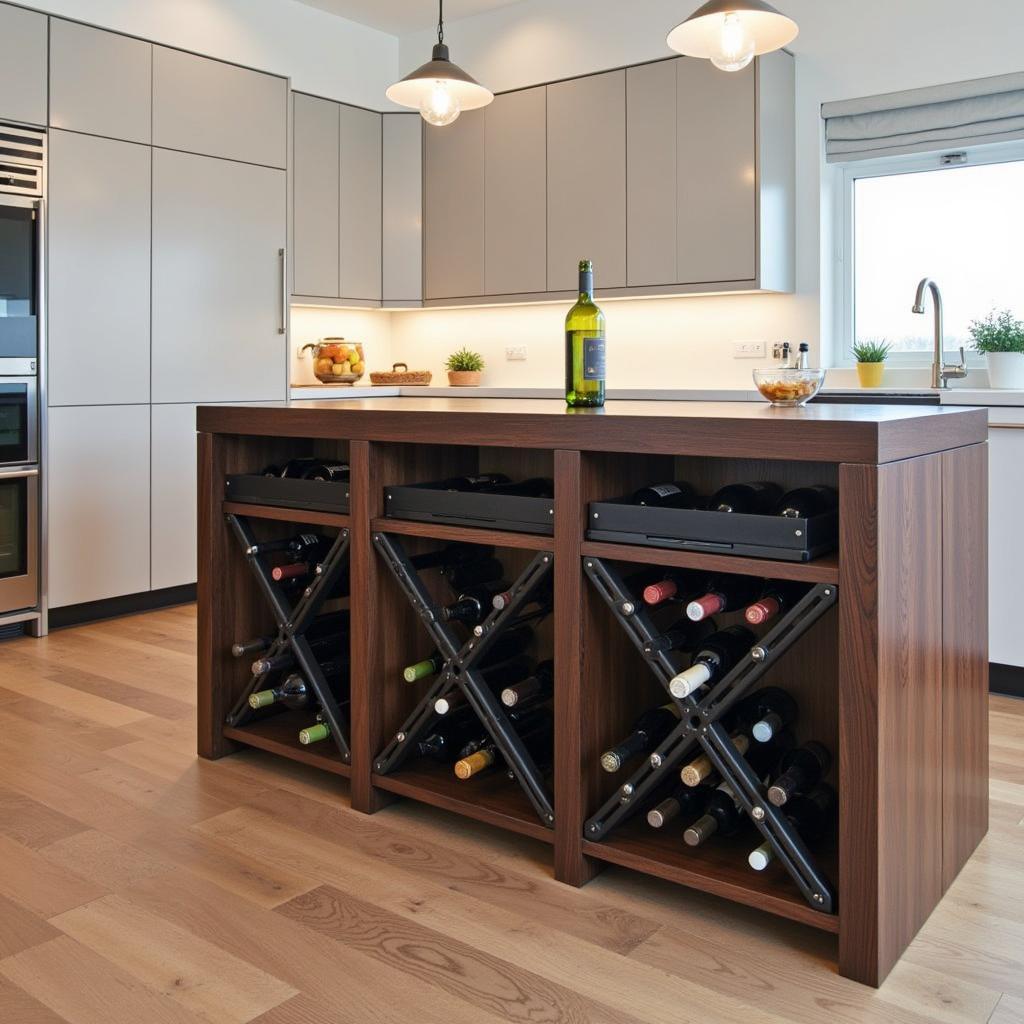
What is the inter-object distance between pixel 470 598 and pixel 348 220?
3.69 metres

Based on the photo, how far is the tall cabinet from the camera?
4203 mm

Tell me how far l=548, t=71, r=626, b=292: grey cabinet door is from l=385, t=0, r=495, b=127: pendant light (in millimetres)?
1599

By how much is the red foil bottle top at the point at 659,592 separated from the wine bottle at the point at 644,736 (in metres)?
0.28

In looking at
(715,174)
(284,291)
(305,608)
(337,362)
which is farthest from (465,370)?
(305,608)

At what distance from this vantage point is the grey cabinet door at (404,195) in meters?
5.65

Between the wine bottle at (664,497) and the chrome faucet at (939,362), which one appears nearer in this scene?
the wine bottle at (664,497)

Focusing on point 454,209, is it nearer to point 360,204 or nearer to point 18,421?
point 360,204

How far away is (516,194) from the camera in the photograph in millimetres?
5223

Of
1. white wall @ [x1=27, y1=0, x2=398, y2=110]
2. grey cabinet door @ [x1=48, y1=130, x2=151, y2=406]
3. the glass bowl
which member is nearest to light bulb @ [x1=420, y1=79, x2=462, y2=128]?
the glass bowl

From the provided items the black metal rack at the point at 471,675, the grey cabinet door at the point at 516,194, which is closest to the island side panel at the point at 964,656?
the black metal rack at the point at 471,675

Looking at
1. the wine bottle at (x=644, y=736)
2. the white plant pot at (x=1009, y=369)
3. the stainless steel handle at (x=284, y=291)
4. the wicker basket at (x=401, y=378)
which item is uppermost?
the stainless steel handle at (x=284, y=291)

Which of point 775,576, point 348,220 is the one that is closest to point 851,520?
point 775,576

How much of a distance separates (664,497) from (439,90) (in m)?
1.80

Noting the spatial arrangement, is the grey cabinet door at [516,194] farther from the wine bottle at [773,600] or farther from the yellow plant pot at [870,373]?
the wine bottle at [773,600]
